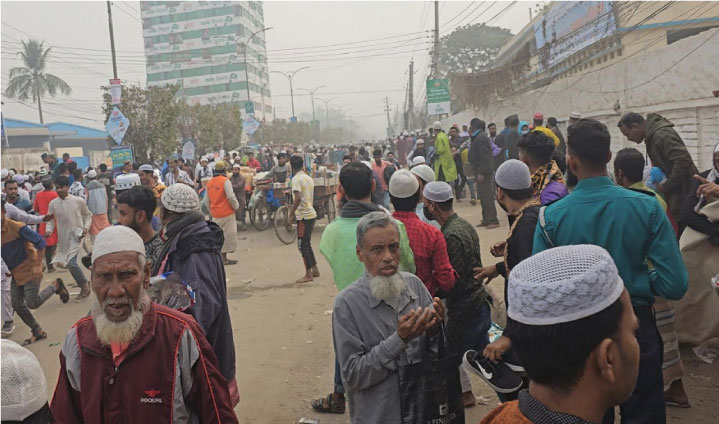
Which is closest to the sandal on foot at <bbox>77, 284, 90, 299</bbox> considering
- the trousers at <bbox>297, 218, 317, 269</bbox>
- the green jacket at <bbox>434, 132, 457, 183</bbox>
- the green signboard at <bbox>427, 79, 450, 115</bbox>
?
the trousers at <bbox>297, 218, 317, 269</bbox>

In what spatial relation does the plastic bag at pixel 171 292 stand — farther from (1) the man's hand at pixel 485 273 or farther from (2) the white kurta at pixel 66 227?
(2) the white kurta at pixel 66 227

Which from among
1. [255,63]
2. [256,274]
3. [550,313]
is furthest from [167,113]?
[255,63]

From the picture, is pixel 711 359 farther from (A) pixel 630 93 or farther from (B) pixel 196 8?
(B) pixel 196 8

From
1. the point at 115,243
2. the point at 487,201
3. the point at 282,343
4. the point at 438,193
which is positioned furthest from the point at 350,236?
the point at 487,201

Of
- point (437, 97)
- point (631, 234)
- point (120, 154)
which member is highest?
point (437, 97)

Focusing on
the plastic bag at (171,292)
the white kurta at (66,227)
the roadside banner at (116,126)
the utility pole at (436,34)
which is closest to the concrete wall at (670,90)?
the plastic bag at (171,292)

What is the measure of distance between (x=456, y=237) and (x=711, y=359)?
2.73 m

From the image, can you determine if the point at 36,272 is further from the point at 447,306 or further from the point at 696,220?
the point at 696,220

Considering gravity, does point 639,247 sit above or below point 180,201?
below

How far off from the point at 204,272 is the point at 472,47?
67340mm

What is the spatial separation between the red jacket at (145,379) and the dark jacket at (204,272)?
38.0 inches

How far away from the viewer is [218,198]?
10.1 meters

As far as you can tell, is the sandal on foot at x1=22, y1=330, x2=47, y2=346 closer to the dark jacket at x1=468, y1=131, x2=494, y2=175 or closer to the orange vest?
the orange vest

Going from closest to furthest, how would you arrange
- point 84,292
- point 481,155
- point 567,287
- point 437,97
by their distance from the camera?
point 567,287 → point 84,292 → point 481,155 → point 437,97
